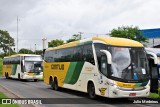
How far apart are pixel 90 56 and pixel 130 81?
10.5ft

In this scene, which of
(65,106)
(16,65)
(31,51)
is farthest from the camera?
(31,51)

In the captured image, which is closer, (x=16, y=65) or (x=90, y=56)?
(x=90, y=56)

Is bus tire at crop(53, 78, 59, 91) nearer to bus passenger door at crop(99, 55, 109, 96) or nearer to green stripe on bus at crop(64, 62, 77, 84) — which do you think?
green stripe on bus at crop(64, 62, 77, 84)

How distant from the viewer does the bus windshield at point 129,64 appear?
1573 centimetres

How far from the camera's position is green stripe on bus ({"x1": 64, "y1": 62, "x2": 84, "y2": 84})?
1975 cm

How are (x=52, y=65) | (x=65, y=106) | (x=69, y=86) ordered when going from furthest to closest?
(x=52, y=65) → (x=69, y=86) → (x=65, y=106)

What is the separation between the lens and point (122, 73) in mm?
15711

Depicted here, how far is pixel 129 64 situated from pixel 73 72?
18.3 ft

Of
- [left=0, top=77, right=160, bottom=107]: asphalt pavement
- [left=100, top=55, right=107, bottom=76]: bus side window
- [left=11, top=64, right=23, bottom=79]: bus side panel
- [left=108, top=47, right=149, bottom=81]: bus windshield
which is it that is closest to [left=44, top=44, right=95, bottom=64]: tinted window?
[left=100, top=55, right=107, bottom=76]: bus side window

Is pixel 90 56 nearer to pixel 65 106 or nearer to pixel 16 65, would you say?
pixel 65 106

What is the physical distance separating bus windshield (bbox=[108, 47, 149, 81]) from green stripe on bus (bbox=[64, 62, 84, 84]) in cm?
364

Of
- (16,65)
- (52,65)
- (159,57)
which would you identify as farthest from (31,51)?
(159,57)

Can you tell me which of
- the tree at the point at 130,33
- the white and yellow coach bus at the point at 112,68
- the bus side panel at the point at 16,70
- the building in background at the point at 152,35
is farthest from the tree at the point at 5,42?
the white and yellow coach bus at the point at 112,68

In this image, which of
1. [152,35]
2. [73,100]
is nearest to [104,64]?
[73,100]
